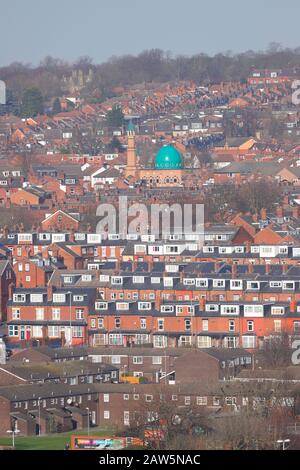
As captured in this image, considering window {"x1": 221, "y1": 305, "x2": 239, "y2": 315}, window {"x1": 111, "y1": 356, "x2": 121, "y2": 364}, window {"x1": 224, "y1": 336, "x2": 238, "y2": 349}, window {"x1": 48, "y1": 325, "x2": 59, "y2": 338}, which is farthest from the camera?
window {"x1": 48, "y1": 325, "x2": 59, "y2": 338}

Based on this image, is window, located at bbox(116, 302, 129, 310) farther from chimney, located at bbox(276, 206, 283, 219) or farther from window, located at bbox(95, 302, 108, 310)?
chimney, located at bbox(276, 206, 283, 219)

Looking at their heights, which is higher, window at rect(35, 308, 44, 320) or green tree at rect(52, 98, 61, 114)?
window at rect(35, 308, 44, 320)

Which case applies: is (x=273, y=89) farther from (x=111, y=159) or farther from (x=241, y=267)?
(x=241, y=267)

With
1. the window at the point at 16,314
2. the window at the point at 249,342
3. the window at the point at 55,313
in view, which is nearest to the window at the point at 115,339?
the window at the point at 55,313

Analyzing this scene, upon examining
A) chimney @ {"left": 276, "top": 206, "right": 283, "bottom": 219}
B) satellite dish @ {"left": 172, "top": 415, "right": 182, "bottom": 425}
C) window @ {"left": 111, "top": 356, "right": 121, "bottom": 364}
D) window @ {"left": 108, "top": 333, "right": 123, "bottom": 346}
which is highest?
satellite dish @ {"left": 172, "top": 415, "right": 182, "bottom": 425}

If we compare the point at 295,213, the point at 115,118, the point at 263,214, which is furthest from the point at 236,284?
the point at 115,118

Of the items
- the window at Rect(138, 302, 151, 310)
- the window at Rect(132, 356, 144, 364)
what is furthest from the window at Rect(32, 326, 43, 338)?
the window at Rect(132, 356, 144, 364)

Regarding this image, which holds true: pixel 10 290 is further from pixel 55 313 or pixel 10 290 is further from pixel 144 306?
pixel 144 306
